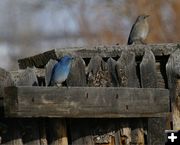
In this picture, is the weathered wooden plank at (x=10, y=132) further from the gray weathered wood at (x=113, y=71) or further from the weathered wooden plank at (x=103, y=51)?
the gray weathered wood at (x=113, y=71)

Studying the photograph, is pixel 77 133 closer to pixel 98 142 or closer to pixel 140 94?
pixel 98 142

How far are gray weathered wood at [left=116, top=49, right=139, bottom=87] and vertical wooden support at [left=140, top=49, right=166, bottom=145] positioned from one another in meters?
0.08

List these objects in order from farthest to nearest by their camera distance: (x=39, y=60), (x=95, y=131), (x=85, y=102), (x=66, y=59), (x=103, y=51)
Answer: (x=39, y=60) < (x=103, y=51) < (x=95, y=131) < (x=66, y=59) < (x=85, y=102)

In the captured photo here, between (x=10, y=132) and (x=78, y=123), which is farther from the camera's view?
(x=78, y=123)

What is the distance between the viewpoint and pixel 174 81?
252 inches

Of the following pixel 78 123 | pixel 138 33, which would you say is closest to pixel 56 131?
pixel 78 123

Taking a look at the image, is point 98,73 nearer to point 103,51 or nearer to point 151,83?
point 103,51

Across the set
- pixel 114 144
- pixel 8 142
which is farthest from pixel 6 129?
pixel 114 144

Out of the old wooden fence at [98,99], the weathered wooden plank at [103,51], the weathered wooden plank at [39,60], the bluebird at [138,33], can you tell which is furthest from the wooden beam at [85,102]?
the bluebird at [138,33]

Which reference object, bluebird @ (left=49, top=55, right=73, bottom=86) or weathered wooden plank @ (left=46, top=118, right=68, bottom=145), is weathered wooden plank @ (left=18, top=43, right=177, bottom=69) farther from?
weathered wooden plank @ (left=46, top=118, right=68, bottom=145)

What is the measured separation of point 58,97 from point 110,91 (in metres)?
0.44

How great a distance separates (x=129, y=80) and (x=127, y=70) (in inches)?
3.3

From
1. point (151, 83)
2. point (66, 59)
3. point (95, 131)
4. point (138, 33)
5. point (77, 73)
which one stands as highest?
point (138, 33)

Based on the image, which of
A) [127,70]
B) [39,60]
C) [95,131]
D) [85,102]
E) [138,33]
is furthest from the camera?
[138,33]
